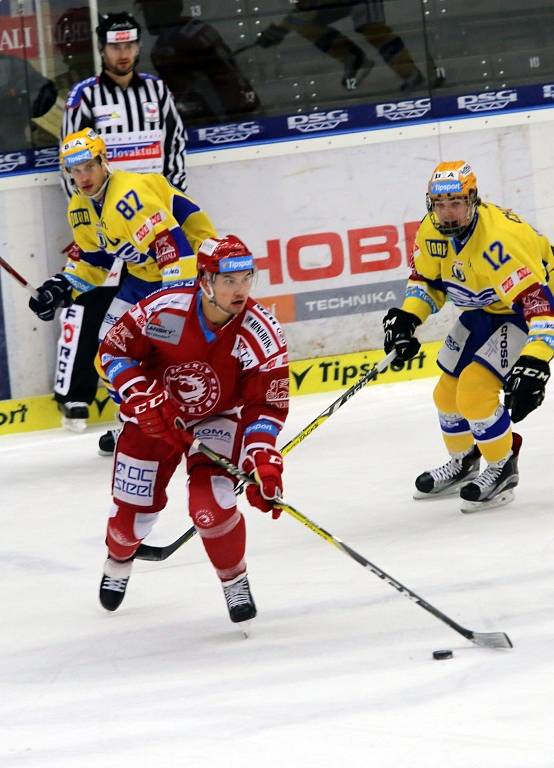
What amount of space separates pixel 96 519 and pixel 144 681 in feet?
5.68

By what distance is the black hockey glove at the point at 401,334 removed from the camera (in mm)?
4781

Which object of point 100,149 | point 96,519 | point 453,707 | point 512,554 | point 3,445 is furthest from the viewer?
point 3,445

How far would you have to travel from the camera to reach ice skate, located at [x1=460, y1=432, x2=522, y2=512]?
4.80m

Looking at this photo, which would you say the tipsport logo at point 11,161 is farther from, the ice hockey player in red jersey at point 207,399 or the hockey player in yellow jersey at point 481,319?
the ice hockey player in red jersey at point 207,399

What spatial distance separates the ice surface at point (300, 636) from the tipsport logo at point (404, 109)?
176 centimetres

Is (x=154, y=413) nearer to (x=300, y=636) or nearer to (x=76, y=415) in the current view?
(x=300, y=636)

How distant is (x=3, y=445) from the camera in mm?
6352

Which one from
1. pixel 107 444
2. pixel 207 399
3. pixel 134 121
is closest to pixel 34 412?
pixel 107 444

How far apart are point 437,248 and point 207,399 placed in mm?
1256

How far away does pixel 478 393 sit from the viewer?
470cm

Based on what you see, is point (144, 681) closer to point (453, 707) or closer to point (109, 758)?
point (109, 758)

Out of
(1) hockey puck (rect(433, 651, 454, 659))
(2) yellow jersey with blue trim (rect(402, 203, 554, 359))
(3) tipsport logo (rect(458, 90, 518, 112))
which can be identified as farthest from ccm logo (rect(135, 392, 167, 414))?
(3) tipsport logo (rect(458, 90, 518, 112))

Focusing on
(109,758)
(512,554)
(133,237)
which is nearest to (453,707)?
(109,758)

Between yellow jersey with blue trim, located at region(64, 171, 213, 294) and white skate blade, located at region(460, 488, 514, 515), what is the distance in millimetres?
1399
